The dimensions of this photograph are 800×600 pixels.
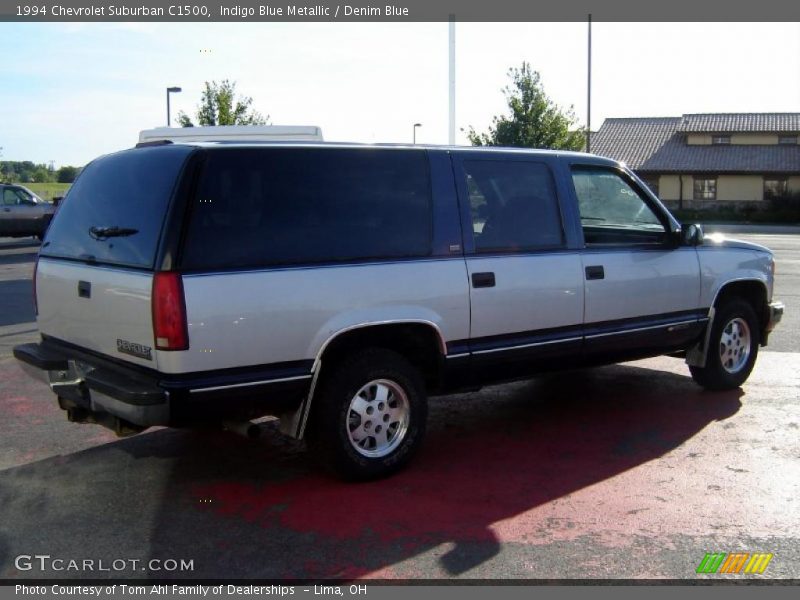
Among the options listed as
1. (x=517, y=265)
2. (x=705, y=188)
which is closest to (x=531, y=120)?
(x=705, y=188)

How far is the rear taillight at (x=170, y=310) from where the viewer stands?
14.2 feet

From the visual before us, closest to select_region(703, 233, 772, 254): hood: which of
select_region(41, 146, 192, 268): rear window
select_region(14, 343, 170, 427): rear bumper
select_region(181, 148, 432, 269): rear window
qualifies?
select_region(181, 148, 432, 269): rear window

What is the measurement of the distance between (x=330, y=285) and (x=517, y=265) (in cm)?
145

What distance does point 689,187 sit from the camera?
49.7 meters

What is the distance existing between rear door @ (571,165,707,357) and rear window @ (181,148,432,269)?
4.88 ft

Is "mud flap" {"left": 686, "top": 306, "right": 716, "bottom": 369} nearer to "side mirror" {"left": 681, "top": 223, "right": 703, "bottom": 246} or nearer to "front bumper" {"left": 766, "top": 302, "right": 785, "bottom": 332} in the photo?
"side mirror" {"left": 681, "top": 223, "right": 703, "bottom": 246}

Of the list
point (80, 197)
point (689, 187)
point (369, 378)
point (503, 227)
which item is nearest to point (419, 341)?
point (369, 378)

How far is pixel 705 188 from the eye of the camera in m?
49.4

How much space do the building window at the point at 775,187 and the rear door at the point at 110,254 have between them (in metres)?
48.1

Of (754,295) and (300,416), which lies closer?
(300,416)

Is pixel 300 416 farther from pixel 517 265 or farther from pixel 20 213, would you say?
pixel 20 213
